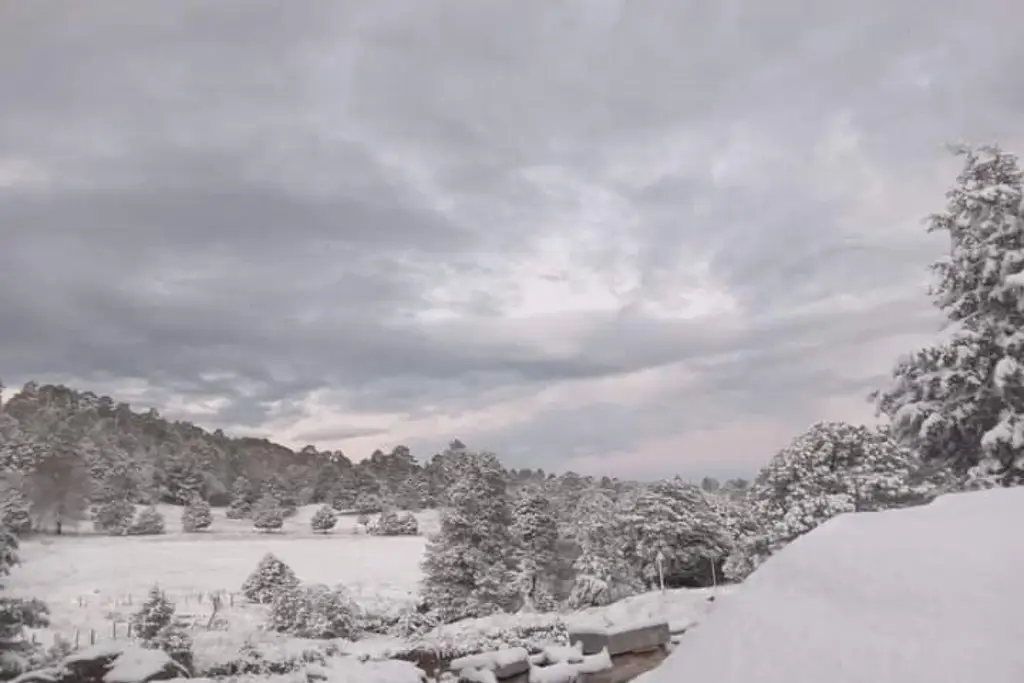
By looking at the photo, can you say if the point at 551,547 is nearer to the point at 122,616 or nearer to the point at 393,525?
the point at 122,616

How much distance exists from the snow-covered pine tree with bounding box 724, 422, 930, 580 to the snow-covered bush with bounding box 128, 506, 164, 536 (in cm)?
3249

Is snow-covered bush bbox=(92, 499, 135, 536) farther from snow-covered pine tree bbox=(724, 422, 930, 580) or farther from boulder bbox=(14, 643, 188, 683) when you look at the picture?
snow-covered pine tree bbox=(724, 422, 930, 580)

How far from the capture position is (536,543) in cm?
2667

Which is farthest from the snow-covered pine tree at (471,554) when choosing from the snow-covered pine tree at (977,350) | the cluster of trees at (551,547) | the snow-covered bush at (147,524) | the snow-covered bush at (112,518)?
the snow-covered bush at (112,518)

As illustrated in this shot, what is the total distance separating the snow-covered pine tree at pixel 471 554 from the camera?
24125 millimetres

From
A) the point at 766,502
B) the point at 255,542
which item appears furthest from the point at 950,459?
the point at 255,542

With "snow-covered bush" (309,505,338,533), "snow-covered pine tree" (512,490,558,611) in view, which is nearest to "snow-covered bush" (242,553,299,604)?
"snow-covered pine tree" (512,490,558,611)

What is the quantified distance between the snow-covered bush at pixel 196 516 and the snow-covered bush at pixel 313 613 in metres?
20.2

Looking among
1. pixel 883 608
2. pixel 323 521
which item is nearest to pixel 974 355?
pixel 883 608

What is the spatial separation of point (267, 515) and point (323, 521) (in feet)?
11.4

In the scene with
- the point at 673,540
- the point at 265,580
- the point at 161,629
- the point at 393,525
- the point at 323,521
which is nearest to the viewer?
the point at 161,629

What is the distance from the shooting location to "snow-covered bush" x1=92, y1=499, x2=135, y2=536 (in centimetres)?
3591

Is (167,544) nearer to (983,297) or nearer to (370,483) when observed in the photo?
(370,483)

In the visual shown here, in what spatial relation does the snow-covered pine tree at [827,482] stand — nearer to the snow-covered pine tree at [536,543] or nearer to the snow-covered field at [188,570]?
the snow-covered pine tree at [536,543]
